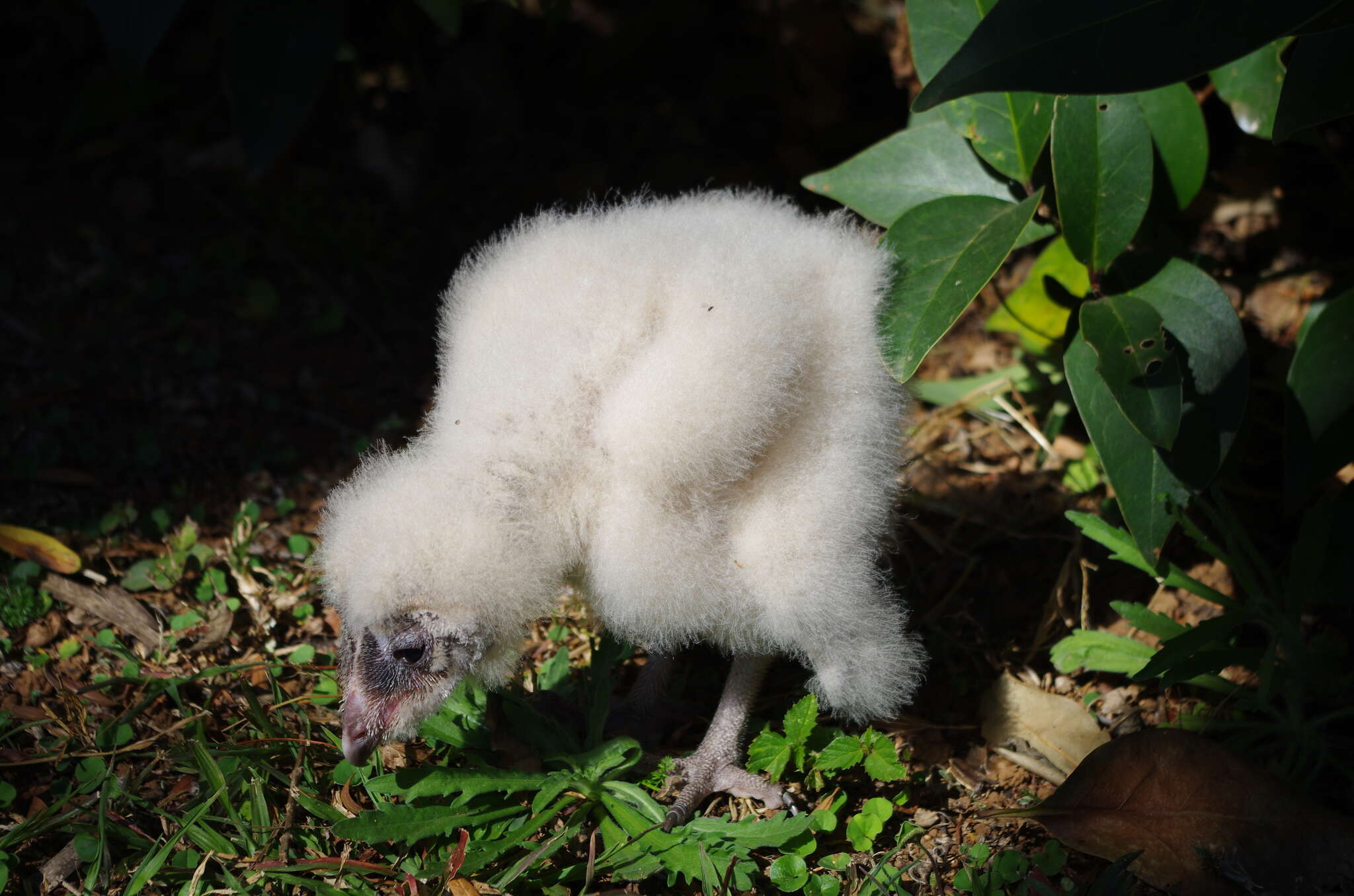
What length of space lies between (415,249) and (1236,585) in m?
2.90

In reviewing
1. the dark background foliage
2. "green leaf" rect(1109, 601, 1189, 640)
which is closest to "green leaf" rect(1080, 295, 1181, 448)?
"green leaf" rect(1109, 601, 1189, 640)

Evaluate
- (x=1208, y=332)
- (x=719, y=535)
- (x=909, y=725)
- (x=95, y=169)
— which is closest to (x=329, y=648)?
(x=719, y=535)

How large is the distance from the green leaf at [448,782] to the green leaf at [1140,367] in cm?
141

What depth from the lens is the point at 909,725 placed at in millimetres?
2383

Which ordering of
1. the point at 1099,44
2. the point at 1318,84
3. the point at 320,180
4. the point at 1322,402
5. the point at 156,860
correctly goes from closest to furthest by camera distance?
the point at 1099,44
the point at 1318,84
the point at 156,860
the point at 1322,402
the point at 320,180

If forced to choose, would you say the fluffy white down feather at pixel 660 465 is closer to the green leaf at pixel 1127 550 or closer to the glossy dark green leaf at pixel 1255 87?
the green leaf at pixel 1127 550

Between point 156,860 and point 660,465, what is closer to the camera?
point 660,465

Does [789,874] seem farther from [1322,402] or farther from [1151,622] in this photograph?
[1322,402]

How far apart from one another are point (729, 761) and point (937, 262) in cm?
116

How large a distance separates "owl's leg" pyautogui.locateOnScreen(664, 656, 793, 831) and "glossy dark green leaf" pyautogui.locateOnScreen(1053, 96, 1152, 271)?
3.92 feet

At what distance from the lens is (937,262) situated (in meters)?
2.13


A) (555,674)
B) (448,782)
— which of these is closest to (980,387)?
(555,674)

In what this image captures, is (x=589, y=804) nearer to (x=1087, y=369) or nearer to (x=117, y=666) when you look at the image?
(x=117, y=666)

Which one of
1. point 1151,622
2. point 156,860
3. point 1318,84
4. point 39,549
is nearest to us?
point 1318,84
